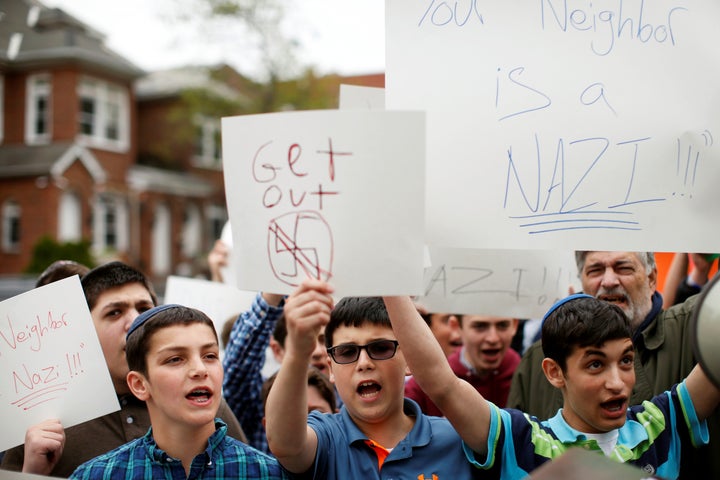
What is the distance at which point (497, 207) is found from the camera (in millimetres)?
2498

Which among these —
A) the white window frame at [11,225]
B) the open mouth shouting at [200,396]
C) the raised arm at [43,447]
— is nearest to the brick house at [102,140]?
the white window frame at [11,225]

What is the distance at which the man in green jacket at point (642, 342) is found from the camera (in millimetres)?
2836

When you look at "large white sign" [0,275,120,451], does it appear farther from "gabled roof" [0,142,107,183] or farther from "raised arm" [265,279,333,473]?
"gabled roof" [0,142,107,183]

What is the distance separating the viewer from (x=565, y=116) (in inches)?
98.3

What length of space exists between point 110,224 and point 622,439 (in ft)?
95.6

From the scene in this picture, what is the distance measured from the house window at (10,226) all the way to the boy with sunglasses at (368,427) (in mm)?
27350

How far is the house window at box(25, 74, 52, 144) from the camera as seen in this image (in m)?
28.0

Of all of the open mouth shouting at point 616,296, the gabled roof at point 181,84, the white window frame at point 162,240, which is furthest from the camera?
the white window frame at point 162,240

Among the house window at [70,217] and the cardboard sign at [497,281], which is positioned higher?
the house window at [70,217]

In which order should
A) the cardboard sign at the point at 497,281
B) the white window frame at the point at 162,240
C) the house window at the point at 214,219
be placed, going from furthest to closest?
the house window at the point at 214,219
the white window frame at the point at 162,240
the cardboard sign at the point at 497,281

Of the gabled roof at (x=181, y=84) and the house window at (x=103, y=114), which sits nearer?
the gabled roof at (x=181, y=84)

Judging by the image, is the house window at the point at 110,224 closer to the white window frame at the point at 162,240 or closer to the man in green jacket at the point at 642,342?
the white window frame at the point at 162,240

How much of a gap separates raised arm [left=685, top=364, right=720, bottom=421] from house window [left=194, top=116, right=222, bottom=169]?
3004cm

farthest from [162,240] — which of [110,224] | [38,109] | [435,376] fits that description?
[435,376]
